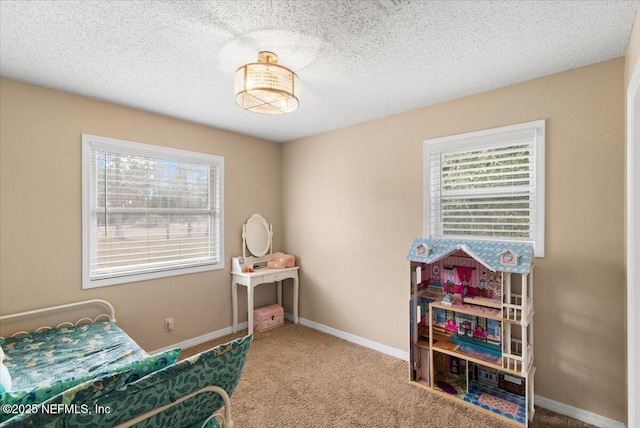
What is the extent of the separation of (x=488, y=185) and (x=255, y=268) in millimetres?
2773

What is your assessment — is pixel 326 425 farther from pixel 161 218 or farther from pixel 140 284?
pixel 161 218

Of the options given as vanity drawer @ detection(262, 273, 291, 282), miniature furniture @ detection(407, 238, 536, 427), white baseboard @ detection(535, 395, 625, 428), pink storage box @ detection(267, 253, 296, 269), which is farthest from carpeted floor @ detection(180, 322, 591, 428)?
pink storage box @ detection(267, 253, 296, 269)

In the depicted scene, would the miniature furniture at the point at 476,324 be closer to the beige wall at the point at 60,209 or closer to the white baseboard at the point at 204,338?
the white baseboard at the point at 204,338

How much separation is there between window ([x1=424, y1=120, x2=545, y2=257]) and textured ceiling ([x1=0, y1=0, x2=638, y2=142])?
0.44 m

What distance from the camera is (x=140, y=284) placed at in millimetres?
3092

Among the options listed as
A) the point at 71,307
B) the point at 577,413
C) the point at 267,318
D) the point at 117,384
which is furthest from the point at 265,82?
the point at 577,413

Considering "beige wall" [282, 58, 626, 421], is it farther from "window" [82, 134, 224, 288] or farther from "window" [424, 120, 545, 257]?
"window" [82, 134, 224, 288]

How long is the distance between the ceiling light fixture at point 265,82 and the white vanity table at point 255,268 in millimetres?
2158

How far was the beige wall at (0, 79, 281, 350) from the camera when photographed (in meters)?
2.39

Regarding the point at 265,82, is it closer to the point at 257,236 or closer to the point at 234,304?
the point at 257,236

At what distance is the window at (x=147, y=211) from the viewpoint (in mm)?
2826

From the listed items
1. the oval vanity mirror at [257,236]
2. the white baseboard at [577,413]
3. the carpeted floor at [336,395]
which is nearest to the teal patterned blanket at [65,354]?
the carpeted floor at [336,395]

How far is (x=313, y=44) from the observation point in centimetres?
191

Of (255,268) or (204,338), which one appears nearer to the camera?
(204,338)
